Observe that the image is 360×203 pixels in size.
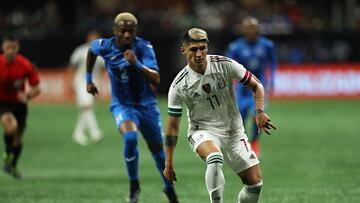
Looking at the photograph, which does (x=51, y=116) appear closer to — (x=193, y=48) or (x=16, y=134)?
(x=16, y=134)

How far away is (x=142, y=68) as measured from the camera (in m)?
11.1

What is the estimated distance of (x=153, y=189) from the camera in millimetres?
13375

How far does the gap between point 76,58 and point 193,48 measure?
12.8 metres

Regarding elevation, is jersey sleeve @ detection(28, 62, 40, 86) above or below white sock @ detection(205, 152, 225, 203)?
below

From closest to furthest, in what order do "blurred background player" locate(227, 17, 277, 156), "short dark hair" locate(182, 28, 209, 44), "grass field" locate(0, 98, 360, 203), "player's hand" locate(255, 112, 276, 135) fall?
"player's hand" locate(255, 112, 276, 135), "short dark hair" locate(182, 28, 209, 44), "grass field" locate(0, 98, 360, 203), "blurred background player" locate(227, 17, 277, 156)

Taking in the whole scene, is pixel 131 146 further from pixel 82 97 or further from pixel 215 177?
pixel 82 97

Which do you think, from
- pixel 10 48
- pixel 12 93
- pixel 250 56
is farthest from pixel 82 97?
pixel 10 48

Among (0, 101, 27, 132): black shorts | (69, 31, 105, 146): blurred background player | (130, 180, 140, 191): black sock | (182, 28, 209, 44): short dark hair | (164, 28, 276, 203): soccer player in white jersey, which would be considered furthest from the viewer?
(69, 31, 105, 146): blurred background player

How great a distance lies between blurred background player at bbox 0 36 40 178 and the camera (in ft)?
50.3

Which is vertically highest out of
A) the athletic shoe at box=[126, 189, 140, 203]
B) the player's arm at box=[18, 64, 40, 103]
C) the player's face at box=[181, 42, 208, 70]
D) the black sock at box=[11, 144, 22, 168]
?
the player's face at box=[181, 42, 208, 70]

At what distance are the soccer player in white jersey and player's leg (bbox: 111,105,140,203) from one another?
1.90 meters

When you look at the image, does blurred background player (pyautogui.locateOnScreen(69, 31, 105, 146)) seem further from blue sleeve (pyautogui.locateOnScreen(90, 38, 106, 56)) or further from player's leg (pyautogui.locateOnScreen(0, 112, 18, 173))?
blue sleeve (pyautogui.locateOnScreen(90, 38, 106, 56))

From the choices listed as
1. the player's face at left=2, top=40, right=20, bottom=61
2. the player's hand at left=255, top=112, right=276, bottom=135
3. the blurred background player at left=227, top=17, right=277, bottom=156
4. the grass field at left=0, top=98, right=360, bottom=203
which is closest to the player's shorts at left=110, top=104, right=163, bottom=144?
the grass field at left=0, top=98, right=360, bottom=203

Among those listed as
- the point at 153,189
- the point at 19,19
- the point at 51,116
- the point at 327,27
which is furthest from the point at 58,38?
the point at 153,189
